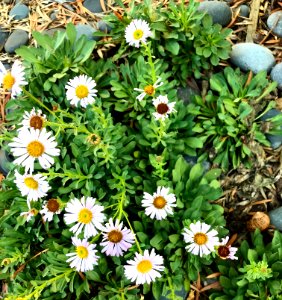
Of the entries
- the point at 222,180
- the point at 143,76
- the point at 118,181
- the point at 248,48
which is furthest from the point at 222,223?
the point at 248,48

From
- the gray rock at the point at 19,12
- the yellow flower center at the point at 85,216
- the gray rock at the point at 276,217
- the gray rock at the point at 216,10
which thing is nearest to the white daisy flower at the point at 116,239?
the yellow flower center at the point at 85,216

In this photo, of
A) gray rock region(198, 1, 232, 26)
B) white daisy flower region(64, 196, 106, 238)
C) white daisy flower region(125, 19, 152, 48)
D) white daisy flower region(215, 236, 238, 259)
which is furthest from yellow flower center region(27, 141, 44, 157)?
gray rock region(198, 1, 232, 26)

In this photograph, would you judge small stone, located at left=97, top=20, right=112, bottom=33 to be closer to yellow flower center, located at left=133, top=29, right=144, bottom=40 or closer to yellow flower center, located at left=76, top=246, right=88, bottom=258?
yellow flower center, located at left=133, top=29, right=144, bottom=40

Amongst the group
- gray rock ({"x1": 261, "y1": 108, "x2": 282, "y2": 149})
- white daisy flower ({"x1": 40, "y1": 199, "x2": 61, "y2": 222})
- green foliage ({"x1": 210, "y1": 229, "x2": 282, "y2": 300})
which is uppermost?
gray rock ({"x1": 261, "y1": 108, "x2": 282, "y2": 149})

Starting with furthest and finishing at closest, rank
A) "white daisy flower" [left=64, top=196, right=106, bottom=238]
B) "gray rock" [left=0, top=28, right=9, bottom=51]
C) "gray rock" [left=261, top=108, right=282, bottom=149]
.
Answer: "gray rock" [left=0, top=28, right=9, bottom=51], "gray rock" [left=261, top=108, right=282, bottom=149], "white daisy flower" [left=64, top=196, right=106, bottom=238]

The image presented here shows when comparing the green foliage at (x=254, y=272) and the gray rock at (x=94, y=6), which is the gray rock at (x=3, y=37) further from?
the green foliage at (x=254, y=272)

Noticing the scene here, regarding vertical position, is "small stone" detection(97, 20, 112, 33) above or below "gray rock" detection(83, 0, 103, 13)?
below

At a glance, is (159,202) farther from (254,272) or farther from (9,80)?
(9,80)

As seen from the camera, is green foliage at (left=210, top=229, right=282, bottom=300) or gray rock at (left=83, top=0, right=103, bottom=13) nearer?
green foliage at (left=210, top=229, right=282, bottom=300)

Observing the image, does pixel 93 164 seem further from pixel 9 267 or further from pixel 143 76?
pixel 9 267
